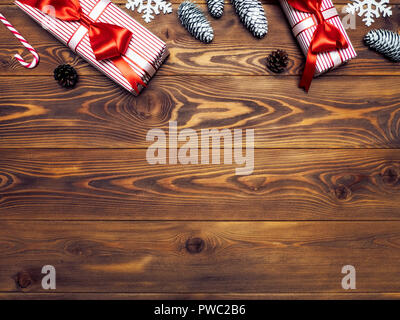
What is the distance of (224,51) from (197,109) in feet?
0.56

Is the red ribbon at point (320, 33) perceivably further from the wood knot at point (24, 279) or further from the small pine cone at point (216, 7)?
the wood knot at point (24, 279)

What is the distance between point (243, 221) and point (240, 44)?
48 cm

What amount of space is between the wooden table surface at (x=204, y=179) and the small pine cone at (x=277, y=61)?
0.02m

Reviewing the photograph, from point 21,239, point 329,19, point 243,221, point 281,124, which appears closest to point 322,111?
point 281,124

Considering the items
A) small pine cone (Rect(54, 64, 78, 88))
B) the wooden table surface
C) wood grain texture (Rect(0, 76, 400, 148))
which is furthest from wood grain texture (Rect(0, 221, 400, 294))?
small pine cone (Rect(54, 64, 78, 88))

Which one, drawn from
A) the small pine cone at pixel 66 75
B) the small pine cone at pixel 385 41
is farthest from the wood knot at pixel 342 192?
the small pine cone at pixel 66 75

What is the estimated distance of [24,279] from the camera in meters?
0.71

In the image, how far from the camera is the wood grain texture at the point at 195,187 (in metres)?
0.71

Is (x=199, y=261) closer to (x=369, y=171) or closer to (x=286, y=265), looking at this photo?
(x=286, y=265)

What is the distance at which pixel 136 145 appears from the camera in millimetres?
706

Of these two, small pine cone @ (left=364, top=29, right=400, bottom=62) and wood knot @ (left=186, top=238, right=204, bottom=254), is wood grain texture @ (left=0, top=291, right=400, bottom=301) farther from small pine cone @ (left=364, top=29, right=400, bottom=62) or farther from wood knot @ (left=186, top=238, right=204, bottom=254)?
small pine cone @ (left=364, top=29, right=400, bottom=62)

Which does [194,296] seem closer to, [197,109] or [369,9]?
[197,109]

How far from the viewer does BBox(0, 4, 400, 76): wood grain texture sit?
27.5 inches

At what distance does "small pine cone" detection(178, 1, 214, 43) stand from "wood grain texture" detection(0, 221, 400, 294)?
500mm
